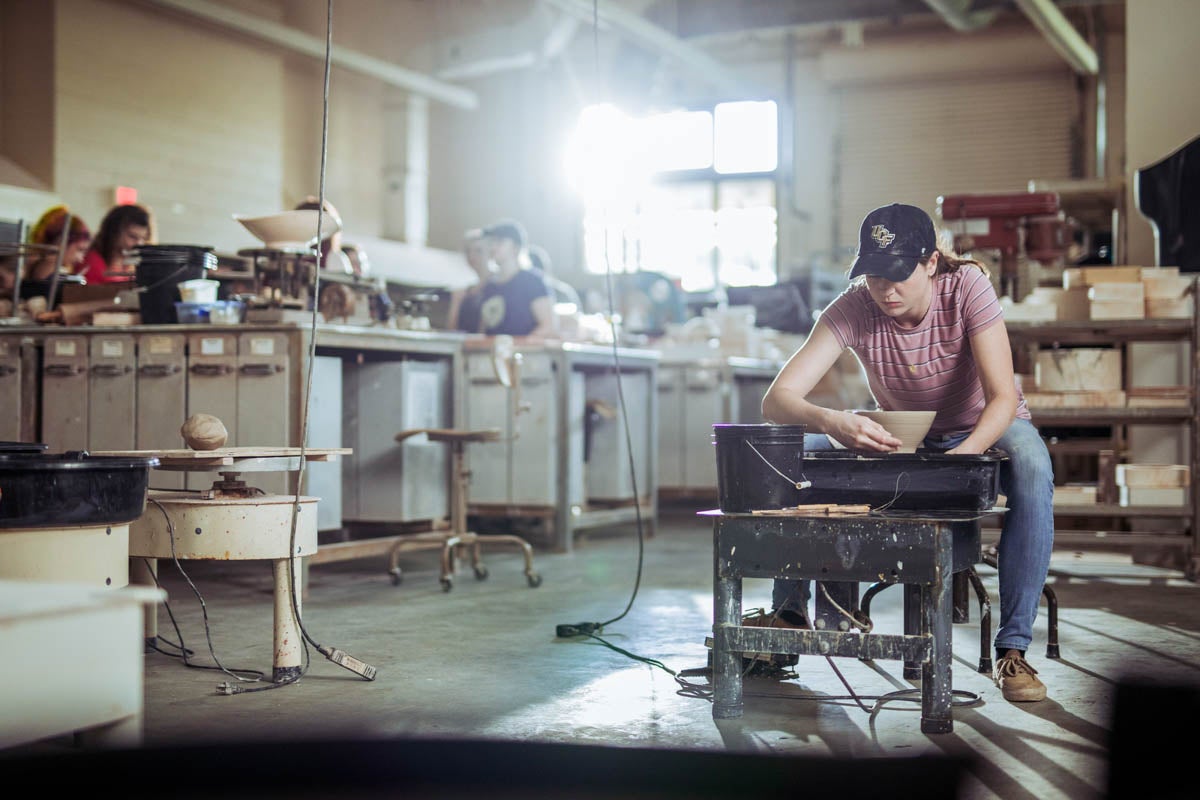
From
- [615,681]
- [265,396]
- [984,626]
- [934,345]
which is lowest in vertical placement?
[615,681]

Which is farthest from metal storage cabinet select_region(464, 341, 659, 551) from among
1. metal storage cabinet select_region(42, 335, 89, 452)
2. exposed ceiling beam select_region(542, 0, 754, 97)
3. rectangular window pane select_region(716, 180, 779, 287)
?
rectangular window pane select_region(716, 180, 779, 287)

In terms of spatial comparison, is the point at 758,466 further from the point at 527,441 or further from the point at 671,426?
the point at 671,426

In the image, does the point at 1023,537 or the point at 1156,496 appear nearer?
the point at 1023,537

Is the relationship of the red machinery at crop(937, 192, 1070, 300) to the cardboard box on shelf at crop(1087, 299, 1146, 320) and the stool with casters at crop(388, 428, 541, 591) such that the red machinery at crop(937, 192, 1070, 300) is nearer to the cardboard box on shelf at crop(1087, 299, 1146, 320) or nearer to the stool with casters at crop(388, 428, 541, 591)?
the cardboard box on shelf at crop(1087, 299, 1146, 320)

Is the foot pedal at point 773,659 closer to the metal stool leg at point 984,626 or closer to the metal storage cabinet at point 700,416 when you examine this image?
the metal stool leg at point 984,626

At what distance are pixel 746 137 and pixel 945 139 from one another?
7.45 feet

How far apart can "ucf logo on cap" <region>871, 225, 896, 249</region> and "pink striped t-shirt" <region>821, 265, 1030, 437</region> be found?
0.88 feet

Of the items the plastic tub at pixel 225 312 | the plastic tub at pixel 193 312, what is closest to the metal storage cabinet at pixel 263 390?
the plastic tub at pixel 225 312

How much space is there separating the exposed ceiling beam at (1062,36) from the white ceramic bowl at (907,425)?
27.0 ft

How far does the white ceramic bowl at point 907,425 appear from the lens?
3141mm

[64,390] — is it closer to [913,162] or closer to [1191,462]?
[1191,462]

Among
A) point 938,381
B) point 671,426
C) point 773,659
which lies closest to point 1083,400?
point 938,381

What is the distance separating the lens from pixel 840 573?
114 inches

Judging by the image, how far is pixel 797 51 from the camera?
1428 cm
